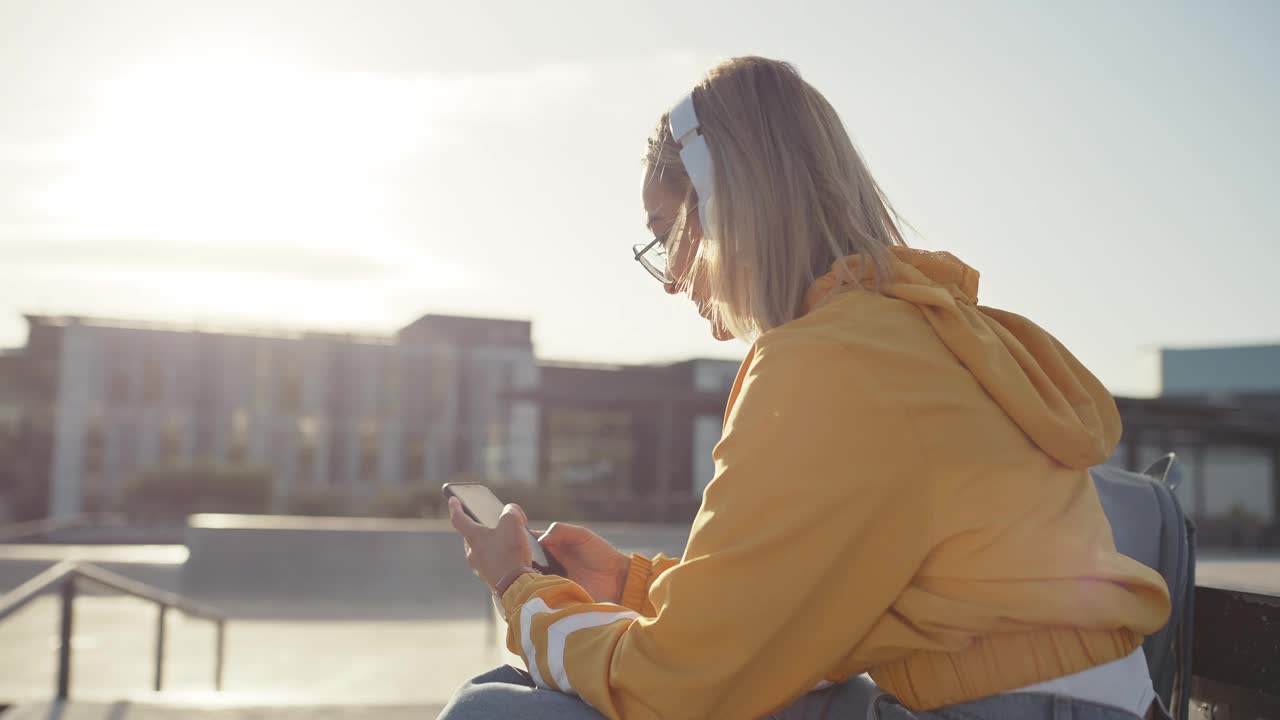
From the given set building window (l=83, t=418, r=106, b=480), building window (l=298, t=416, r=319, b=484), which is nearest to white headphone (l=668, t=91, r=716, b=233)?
building window (l=298, t=416, r=319, b=484)

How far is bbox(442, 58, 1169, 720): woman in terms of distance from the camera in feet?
4.10

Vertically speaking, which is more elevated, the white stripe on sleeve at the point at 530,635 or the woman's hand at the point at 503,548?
the woman's hand at the point at 503,548

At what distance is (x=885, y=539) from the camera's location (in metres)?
1.27

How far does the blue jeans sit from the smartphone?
0.24 metres

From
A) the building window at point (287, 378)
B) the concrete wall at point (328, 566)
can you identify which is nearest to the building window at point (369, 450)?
the building window at point (287, 378)

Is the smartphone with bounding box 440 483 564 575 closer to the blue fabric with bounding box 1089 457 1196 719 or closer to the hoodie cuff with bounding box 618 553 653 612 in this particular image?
the hoodie cuff with bounding box 618 553 653 612

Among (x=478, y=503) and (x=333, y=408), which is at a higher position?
(x=478, y=503)

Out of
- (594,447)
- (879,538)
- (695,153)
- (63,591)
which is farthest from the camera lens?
(594,447)

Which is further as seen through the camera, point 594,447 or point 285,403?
point 285,403

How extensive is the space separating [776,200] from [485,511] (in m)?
0.86

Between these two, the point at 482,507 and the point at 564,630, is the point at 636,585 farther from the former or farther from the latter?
the point at 564,630

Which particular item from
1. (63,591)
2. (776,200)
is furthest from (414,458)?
(776,200)

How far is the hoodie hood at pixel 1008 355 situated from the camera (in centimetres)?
132

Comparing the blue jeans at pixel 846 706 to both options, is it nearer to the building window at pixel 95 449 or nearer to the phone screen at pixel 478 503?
the phone screen at pixel 478 503
